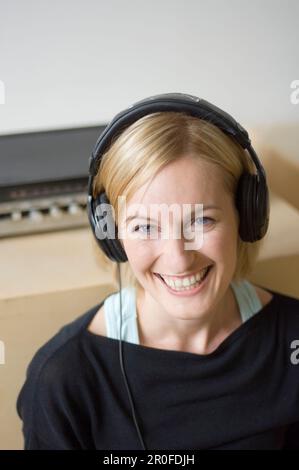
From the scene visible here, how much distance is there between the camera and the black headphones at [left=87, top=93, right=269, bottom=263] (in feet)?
2.45

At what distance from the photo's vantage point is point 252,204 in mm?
A: 837

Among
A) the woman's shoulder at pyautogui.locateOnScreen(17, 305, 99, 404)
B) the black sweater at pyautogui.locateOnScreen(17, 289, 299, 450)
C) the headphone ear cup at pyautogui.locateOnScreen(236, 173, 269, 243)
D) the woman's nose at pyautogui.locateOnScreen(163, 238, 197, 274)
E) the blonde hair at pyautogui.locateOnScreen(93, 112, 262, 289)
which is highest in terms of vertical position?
the blonde hair at pyautogui.locateOnScreen(93, 112, 262, 289)

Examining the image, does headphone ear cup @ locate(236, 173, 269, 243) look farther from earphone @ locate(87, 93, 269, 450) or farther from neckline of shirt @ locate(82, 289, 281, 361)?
neckline of shirt @ locate(82, 289, 281, 361)

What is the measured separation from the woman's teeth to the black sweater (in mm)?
125

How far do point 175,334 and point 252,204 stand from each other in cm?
25

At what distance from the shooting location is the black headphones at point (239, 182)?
2.45 ft

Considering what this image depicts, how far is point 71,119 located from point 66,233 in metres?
0.32

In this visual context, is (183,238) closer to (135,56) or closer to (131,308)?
(131,308)

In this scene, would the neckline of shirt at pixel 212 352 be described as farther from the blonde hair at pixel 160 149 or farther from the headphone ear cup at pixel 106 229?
the blonde hair at pixel 160 149

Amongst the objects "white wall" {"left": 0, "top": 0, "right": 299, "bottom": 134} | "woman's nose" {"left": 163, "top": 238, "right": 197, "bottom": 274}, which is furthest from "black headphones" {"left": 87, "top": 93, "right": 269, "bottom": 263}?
"white wall" {"left": 0, "top": 0, "right": 299, "bottom": 134}

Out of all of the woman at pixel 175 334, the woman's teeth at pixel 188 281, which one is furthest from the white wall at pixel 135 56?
the woman's teeth at pixel 188 281

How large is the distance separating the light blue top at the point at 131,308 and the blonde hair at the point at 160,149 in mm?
198

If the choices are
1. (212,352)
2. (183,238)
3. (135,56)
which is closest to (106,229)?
(183,238)
